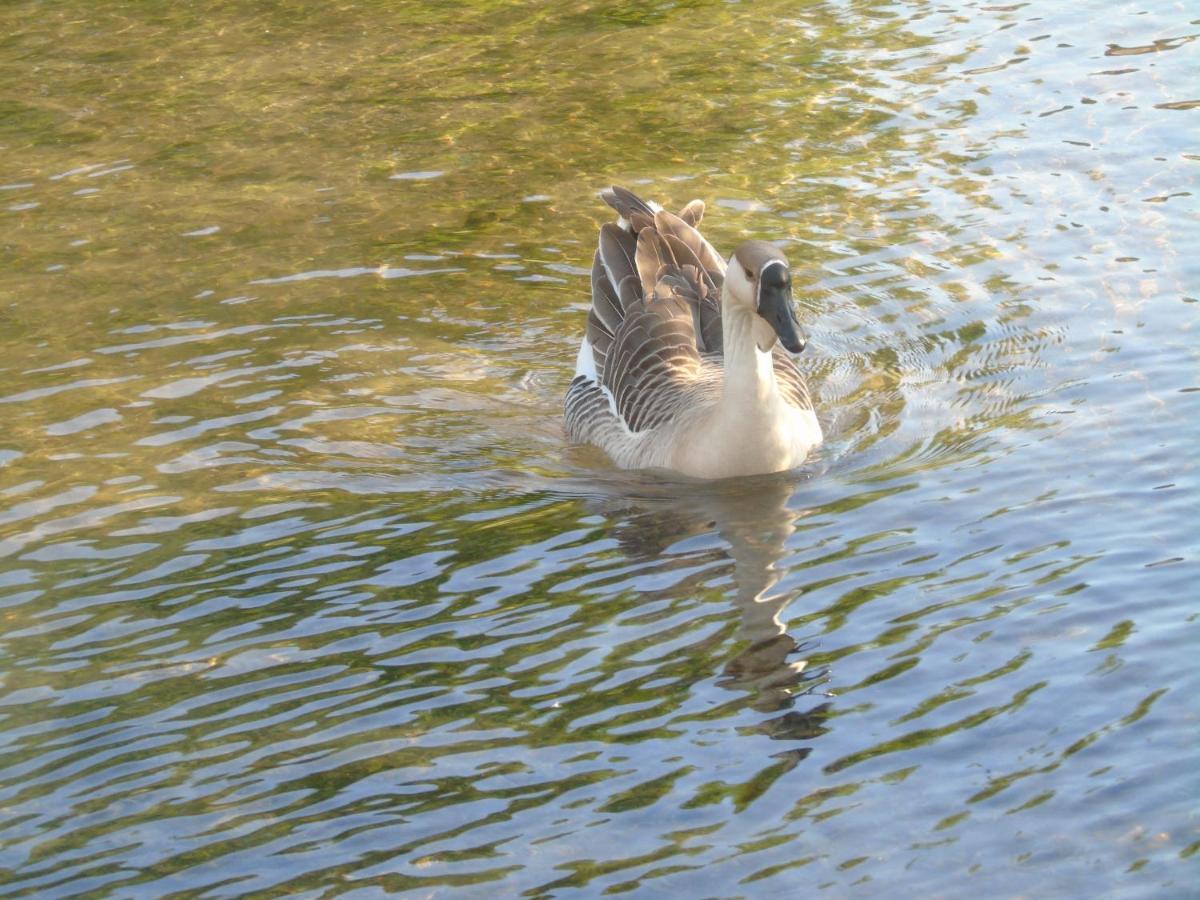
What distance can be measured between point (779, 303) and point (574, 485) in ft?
5.09

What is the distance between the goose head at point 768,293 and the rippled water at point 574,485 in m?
0.85

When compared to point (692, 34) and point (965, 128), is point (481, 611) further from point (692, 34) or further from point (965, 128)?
point (692, 34)

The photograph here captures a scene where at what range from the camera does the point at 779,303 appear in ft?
25.9

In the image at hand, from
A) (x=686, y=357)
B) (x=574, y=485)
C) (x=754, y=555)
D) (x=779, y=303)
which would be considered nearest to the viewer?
(x=754, y=555)

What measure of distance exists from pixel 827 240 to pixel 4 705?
6.58m

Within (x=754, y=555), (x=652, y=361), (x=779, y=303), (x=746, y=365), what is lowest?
(x=754, y=555)

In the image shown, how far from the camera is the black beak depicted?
25.7 feet

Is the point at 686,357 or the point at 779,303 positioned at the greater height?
the point at 779,303

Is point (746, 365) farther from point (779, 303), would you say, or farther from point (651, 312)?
point (651, 312)

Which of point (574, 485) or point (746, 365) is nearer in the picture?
point (746, 365)

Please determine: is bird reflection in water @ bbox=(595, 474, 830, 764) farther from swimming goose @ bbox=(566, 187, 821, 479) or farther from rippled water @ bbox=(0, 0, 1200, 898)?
swimming goose @ bbox=(566, 187, 821, 479)

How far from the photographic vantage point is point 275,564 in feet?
25.2

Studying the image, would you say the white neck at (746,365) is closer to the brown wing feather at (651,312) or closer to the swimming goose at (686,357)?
the swimming goose at (686,357)

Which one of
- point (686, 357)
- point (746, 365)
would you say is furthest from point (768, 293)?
point (686, 357)
